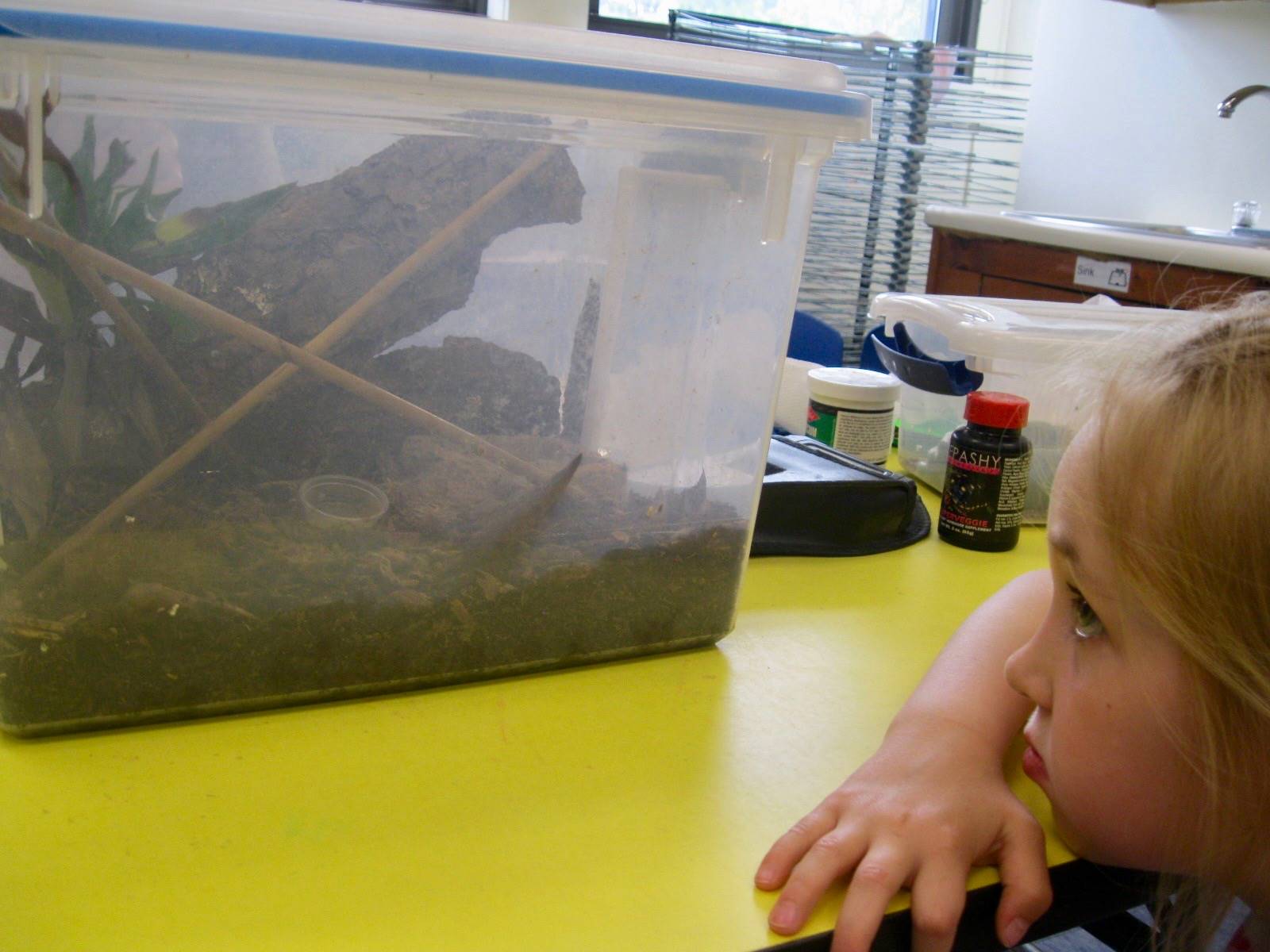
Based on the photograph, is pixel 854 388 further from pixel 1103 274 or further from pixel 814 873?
pixel 1103 274

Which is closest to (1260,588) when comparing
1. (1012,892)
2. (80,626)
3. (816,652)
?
(1012,892)

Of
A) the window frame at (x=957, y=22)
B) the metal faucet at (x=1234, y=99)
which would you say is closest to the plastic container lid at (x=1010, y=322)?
the metal faucet at (x=1234, y=99)

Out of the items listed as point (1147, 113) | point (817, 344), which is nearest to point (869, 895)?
point (817, 344)

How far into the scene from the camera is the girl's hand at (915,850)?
17.5 inches

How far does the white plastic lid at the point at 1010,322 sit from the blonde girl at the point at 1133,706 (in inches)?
14.1

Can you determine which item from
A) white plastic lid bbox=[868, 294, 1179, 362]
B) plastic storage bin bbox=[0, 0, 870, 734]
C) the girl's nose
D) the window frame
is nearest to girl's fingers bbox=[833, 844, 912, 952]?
the girl's nose

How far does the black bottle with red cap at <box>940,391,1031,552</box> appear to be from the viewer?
83cm

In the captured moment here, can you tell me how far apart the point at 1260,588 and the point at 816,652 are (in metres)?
0.29

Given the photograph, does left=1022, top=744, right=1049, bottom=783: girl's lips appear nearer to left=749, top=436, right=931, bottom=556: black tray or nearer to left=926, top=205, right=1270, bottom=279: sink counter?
left=749, top=436, right=931, bottom=556: black tray

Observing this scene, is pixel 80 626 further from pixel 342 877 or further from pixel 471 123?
pixel 471 123

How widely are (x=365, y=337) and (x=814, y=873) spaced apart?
12.8 inches

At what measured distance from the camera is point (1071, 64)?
2852 millimetres

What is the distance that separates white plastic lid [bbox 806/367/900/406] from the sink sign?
1.24 m

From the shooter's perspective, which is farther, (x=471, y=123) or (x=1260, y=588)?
(x=471, y=123)
